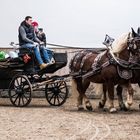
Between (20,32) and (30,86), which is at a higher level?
(20,32)

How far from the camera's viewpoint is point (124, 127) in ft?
28.6

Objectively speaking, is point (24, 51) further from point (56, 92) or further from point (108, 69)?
point (108, 69)

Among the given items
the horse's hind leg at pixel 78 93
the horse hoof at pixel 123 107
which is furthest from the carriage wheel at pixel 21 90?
the horse hoof at pixel 123 107

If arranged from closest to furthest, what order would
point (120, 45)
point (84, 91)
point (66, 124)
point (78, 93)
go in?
1. point (66, 124)
2. point (120, 45)
3. point (84, 91)
4. point (78, 93)

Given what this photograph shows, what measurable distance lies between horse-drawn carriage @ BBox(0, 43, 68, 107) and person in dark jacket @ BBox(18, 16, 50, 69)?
0.43 ft

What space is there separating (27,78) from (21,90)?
1.01ft

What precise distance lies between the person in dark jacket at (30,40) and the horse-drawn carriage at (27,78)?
0.13 m

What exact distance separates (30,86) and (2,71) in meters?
1.19

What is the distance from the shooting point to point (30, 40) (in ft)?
41.4

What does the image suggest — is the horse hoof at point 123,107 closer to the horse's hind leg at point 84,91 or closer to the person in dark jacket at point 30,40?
the horse's hind leg at point 84,91

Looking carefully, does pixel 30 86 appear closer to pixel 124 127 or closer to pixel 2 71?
pixel 2 71

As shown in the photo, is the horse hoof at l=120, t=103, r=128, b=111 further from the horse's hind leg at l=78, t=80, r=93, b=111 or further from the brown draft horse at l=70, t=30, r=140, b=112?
the horse's hind leg at l=78, t=80, r=93, b=111

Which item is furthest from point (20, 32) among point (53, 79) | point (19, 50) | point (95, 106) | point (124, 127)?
point (124, 127)

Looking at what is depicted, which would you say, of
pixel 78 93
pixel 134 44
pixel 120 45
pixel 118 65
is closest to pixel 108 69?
pixel 118 65
